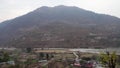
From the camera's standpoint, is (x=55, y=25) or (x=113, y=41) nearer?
(x=113, y=41)

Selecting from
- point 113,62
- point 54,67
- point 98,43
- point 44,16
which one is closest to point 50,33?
point 98,43

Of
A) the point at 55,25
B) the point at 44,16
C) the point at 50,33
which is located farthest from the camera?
the point at 44,16

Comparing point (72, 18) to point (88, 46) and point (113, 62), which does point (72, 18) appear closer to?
point (88, 46)

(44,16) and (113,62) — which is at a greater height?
(44,16)

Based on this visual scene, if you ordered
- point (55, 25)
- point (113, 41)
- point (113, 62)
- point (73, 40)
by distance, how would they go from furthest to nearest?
point (55, 25)
point (73, 40)
point (113, 41)
point (113, 62)

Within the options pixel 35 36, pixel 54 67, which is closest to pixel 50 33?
pixel 35 36

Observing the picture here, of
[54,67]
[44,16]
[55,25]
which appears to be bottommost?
[54,67]

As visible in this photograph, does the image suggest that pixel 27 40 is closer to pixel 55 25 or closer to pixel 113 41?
pixel 55 25

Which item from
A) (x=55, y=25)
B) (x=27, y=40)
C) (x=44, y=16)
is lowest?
(x=27, y=40)

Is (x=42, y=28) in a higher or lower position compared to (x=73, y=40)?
higher
